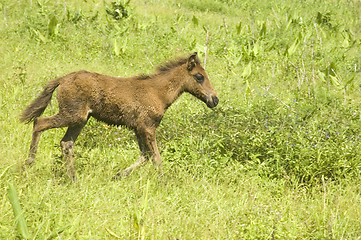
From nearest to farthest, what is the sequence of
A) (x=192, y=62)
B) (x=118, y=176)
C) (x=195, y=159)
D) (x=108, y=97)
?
(x=118, y=176) < (x=108, y=97) < (x=195, y=159) < (x=192, y=62)

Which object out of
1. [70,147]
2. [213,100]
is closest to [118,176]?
[70,147]

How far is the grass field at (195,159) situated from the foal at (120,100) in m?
0.28

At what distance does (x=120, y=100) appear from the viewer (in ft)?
18.3

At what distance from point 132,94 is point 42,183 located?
1.48 m

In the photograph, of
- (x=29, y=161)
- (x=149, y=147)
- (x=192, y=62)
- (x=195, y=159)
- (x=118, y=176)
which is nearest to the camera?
(x=29, y=161)

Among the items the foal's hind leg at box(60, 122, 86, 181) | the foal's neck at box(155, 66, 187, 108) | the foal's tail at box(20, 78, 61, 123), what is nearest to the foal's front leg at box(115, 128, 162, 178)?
the foal's neck at box(155, 66, 187, 108)

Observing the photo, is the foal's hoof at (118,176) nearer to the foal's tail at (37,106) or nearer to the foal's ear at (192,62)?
the foal's tail at (37,106)

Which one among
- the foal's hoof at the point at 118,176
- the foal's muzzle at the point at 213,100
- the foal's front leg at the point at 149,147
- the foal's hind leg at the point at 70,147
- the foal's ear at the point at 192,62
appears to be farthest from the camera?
the foal's muzzle at the point at 213,100

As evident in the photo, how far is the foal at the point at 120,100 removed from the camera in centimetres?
535

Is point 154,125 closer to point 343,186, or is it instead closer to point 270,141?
point 270,141

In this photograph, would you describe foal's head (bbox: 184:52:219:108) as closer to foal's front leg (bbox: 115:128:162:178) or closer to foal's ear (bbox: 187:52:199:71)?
foal's ear (bbox: 187:52:199:71)

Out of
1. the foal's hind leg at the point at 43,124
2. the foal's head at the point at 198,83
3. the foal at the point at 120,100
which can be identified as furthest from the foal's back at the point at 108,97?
the foal's head at the point at 198,83

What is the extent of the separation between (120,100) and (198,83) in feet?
3.48

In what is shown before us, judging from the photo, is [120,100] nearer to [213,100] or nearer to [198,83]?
[198,83]
